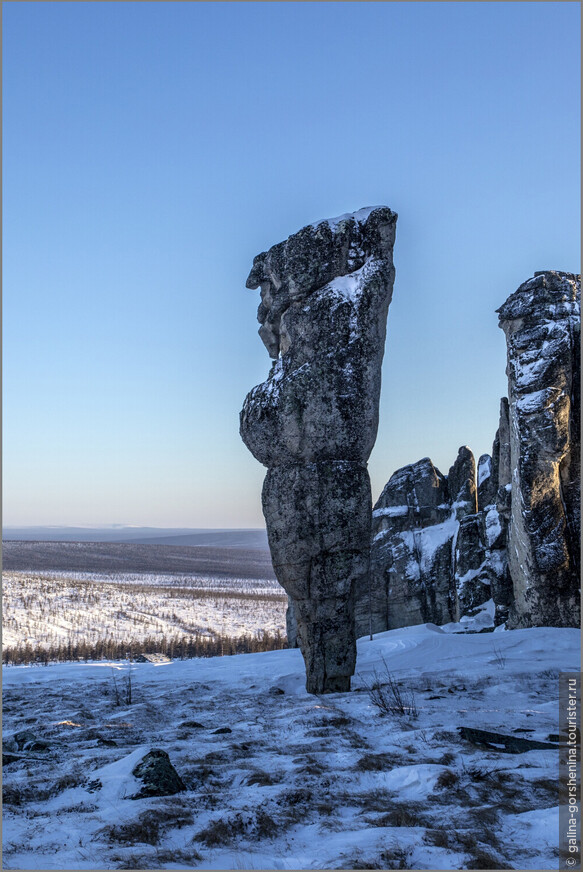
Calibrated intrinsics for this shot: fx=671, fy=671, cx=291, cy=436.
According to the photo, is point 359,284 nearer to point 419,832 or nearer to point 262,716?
point 262,716

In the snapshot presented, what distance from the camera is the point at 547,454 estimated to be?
61.4 ft

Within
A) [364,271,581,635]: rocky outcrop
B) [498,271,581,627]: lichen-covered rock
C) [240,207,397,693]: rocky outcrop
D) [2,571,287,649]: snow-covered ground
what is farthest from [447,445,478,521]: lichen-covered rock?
[240,207,397,693]: rocky outcrop

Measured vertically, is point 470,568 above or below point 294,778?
below

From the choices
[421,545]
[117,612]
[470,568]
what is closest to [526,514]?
[470,568]

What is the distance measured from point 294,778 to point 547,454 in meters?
14.6

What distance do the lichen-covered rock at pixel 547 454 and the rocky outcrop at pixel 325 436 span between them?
9.09 metres

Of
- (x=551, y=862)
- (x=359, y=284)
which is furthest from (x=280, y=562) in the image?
(x=551, y=862)

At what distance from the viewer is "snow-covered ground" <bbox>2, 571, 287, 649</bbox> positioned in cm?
3084

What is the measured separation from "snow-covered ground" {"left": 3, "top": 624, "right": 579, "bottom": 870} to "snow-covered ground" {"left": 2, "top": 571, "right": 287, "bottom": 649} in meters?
19.0

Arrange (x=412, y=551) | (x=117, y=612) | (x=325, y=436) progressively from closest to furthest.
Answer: (x=325, y=436) < (x=412, y=551) < (x=117, y=612)

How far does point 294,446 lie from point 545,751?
5848 mm

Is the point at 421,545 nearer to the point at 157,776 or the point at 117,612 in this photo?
the point at 117,612

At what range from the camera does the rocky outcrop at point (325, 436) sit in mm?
10984

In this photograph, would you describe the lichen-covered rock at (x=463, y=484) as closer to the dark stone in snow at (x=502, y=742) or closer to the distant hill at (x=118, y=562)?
the dark stone in snow at (x=502, y=742)
